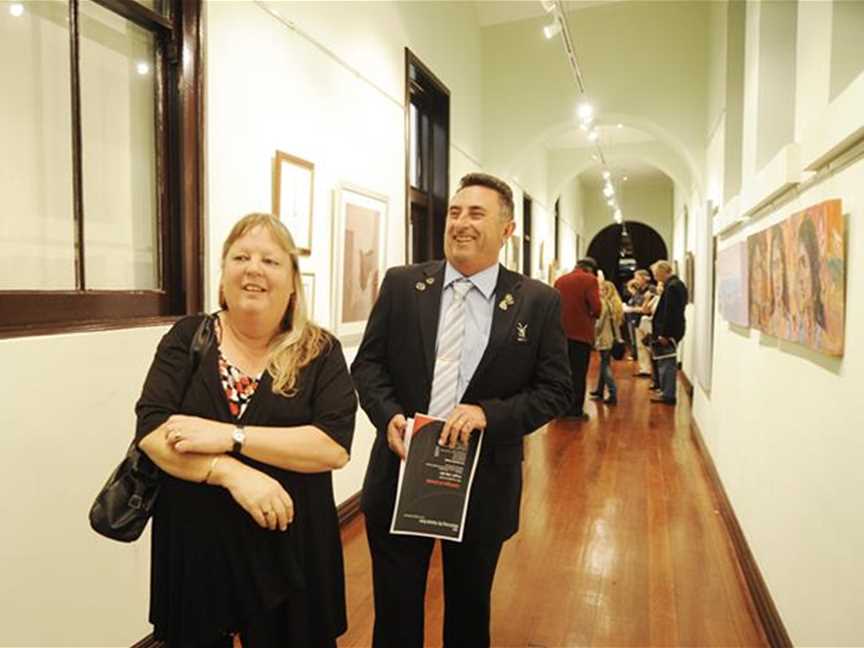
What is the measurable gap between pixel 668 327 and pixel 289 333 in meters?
5.99

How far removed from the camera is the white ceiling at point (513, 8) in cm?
618

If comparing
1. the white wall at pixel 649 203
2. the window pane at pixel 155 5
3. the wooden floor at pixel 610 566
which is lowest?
the wooden floor at pixel 610 566

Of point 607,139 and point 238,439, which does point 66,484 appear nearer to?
point 238,439

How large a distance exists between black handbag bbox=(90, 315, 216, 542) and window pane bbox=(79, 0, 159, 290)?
1000mm

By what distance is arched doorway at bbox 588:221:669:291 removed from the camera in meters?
17.5

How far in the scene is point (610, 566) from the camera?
10.2ft

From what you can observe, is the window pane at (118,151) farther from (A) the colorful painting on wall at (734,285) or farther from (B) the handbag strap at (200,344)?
(A) the colorful painting on wall at (734,285)

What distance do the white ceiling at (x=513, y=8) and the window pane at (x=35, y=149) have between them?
5.18 meters

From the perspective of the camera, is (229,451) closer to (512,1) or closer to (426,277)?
(426,277)

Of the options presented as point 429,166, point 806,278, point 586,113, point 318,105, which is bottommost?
point 806,278

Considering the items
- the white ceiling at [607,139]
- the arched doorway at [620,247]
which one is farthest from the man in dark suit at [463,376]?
the arched doorway at [620,247]

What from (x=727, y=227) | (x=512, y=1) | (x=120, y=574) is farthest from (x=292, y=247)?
(x=512, y=1)

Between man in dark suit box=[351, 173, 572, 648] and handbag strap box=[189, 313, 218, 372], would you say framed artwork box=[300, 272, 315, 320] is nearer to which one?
man in dark suit box=[351, 173, 572, 648]

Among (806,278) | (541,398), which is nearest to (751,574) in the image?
(806,278)
